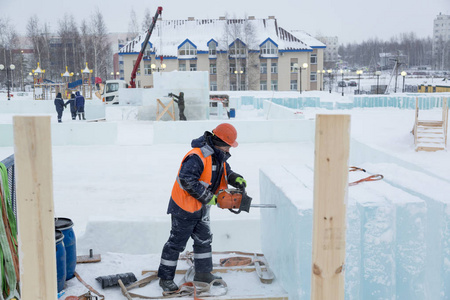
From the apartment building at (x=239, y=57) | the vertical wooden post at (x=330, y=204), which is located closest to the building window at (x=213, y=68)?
the apartment building at (x=239, y=57)

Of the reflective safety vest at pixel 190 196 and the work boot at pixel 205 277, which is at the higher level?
the reflective safety vest at pixel 190 196

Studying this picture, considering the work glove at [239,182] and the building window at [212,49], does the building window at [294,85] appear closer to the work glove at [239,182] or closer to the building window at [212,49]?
the building window at [212,49]

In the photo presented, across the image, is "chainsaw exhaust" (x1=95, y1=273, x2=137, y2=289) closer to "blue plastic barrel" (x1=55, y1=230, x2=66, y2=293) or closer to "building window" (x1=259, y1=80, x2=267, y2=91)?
"blue plastic barrel" (x1=55, y1=230, x2=66, y2=293)

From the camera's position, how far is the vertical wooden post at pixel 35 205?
2334 mm

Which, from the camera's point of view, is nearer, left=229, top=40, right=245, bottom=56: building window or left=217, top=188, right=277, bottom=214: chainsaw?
left=217, top=188, right=277, bottom=214: chainsaw

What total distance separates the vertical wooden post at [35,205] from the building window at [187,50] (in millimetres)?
53772

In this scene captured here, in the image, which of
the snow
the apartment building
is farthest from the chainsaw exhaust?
the apartment building

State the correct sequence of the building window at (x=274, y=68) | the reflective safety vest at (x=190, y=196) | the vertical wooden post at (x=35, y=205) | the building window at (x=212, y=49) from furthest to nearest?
the building window at (x=274, y=68)
the building window at (x=212, y=49)
the reflective safety vest at (x=190, y=196)
the vertical wooden post at (x=35, y=205)

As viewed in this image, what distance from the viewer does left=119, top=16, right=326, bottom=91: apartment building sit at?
54812 millimetres

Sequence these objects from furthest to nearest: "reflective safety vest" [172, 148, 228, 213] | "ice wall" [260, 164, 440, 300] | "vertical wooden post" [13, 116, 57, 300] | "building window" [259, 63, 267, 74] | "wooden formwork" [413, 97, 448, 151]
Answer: "building window" [259, 63, 267, 74] → "wooden formwork" [413, 97, 448, 151] → "reflective safety vest" [172, 148, 228, 213] → "ice wall" [260, 164, 440, 300] → "vertical wooden post" [13, 116, 57, 300]

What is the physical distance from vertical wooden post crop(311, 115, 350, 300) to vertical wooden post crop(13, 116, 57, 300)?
131 centimetres

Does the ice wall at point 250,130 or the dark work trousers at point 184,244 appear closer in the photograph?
the dark work trousers at point 184,244

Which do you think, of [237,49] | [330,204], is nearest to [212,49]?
[237,49]

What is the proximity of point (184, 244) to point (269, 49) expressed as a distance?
172ft
